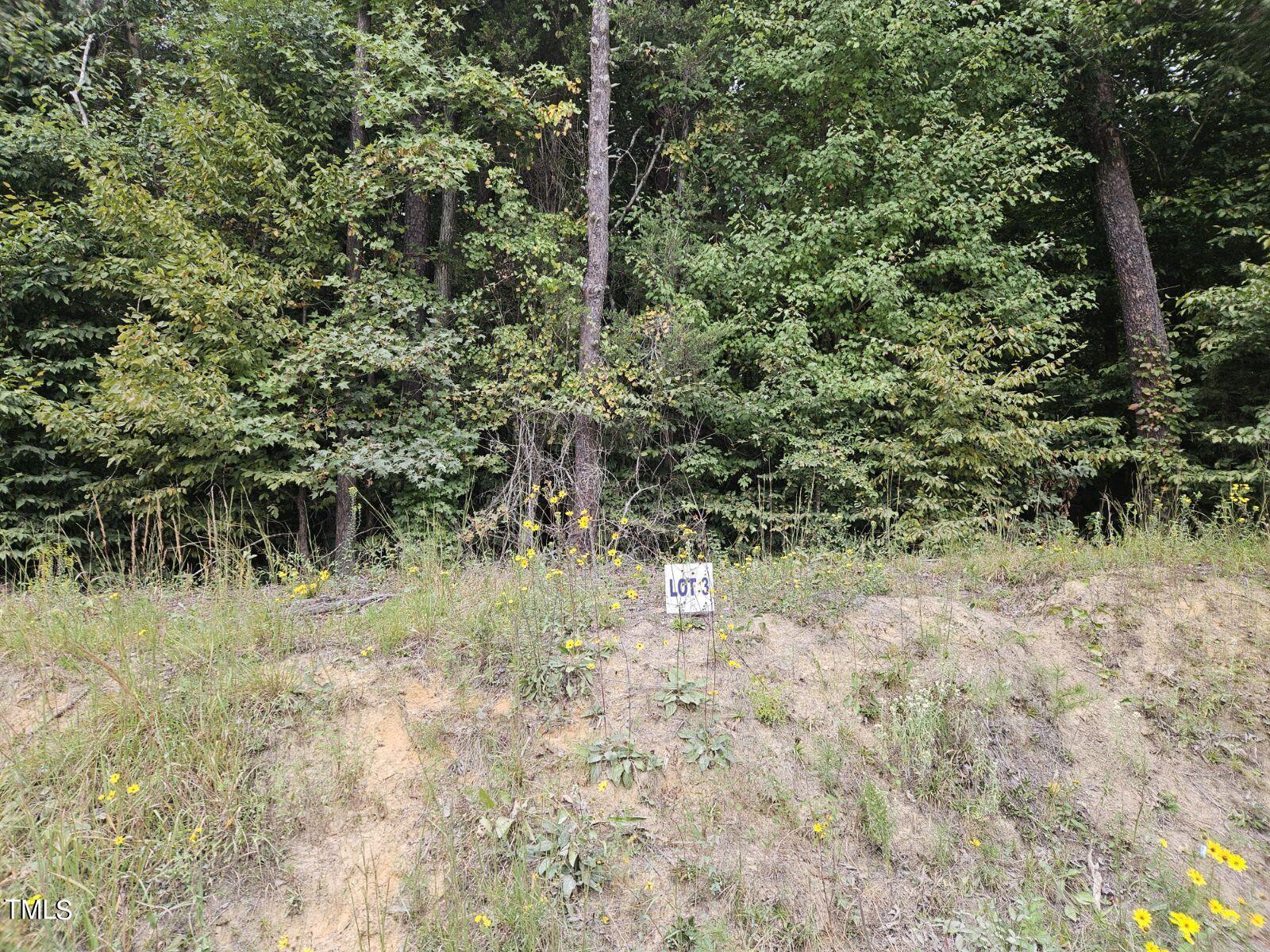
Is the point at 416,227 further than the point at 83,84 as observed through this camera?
Yes

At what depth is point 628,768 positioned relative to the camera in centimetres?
298

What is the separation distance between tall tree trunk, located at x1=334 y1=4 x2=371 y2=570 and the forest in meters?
0.12

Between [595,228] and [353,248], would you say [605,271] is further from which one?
[353,248]

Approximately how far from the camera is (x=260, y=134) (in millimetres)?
8094

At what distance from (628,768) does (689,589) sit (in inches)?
43.4

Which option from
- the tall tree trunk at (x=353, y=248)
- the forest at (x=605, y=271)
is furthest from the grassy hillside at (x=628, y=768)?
the tall tree trunk at (x=353, y=248)

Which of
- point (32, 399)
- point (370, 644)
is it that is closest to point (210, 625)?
point (370, 644)

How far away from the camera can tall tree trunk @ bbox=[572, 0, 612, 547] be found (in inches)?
335

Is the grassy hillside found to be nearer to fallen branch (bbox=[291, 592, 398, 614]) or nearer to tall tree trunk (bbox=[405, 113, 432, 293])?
fallen branch (bbox=[291, 592, 398, 614])

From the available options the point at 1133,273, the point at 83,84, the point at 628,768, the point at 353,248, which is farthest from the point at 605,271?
the point at 1133,273

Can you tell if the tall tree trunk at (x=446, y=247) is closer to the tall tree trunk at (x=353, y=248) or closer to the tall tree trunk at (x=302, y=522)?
the tall tree trunk at (x=353, y=248)

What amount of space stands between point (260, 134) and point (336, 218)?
4.22 feet

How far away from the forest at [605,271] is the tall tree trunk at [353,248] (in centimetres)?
12

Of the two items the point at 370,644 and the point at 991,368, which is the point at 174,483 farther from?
the point at 991,368
